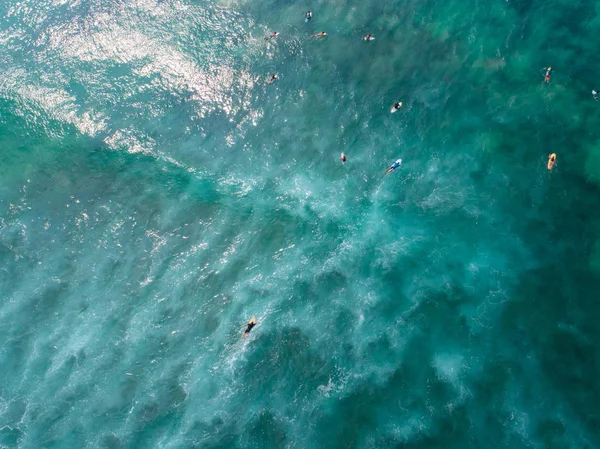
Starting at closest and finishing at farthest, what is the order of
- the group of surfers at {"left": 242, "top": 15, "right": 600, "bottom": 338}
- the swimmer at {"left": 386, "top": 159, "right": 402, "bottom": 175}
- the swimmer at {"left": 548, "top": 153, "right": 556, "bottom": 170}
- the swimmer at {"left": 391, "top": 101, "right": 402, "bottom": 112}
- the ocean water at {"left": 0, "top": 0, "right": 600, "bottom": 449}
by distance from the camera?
the ocean water at {"left": 0, "top": 0, "right": 600, "bottom": 449} < the group of surfers at {"left": 242, "top": 15, "right": 600, "bottom": 338} < the swimmer at {"left": 548, "top": 153, "right": 556, "bottom": 170} < the swimmer at {"left": 386, "top": 159, "right": 402, "bottom": 175} < the swimmer at {"left": 391, "top": 101, "right": 402, "bottom": 112}

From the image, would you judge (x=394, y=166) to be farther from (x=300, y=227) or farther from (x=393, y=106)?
(x=300, y=227)

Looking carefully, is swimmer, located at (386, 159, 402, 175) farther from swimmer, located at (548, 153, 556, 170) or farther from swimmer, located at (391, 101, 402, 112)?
swimmer, located at (548, 153, 556, 170)

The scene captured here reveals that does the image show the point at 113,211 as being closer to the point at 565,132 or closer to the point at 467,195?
the point at 467,195

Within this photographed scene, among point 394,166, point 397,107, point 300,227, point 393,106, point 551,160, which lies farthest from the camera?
point 393,106

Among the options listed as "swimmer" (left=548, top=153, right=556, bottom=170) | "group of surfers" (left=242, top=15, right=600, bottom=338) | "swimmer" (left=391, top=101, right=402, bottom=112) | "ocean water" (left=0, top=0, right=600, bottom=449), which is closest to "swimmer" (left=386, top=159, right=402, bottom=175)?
"group of surfers" (left=242, top=15, right=600, bottom=338)

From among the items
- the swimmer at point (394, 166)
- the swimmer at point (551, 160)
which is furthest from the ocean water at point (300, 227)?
the swimmer at point (394, 166)

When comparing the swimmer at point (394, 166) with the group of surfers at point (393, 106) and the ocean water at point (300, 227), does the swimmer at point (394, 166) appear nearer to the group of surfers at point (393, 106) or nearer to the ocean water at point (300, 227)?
the group of surfers at point (393, 106)

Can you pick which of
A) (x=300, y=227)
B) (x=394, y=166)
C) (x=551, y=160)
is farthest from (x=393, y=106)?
(x=300, y=227)

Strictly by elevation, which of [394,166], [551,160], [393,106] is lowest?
[394,166]
